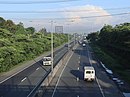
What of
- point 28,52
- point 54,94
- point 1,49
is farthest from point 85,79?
point 28,52

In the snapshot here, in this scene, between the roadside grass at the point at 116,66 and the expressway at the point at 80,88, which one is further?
the roadside grass at the point at 116,66

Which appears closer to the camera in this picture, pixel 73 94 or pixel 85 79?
pixel 73 94

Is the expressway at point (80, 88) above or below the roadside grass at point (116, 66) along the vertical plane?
above

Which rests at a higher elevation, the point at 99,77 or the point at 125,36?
the point at 125,36

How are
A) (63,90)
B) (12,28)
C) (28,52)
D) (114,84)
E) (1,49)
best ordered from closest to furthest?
1. (63,90)
2. (114,84)
3. (1,49)
4. (28,52)
5. (12,28)

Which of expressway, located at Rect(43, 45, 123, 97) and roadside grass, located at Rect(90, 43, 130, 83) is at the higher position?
expressway, located at Rect(43, 45, 123, 97)

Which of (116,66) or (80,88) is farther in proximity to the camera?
(116,66)

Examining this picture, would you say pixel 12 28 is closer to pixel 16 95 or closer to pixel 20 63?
pixel 20 63

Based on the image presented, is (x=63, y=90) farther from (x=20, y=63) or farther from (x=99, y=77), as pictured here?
(x=20, y=63)

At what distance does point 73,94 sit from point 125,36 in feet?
138

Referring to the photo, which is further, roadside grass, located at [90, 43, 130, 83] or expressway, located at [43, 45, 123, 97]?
roadside grass, located at [90, 43, 130, 83]

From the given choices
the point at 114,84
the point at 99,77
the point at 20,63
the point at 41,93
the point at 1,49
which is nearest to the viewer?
the point at 41,93

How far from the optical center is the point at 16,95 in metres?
29.4

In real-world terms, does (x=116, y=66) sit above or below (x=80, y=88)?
below
